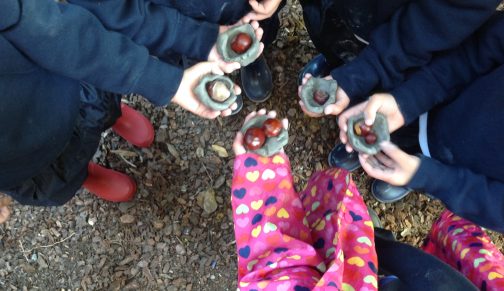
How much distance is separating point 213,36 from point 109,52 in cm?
44

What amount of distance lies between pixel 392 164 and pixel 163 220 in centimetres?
116

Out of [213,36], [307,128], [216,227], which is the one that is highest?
[213,36]

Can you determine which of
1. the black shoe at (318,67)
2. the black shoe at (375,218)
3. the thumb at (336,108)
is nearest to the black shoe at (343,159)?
the black shoe at (375,218)

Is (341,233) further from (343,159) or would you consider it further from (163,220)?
(163,220)

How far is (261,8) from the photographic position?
5.41ft

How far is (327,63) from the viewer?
2.16m

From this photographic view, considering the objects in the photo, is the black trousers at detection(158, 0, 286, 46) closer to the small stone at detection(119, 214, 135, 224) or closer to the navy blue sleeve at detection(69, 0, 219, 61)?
the navy blue sleeve at detection(69, 0, 219, 61)

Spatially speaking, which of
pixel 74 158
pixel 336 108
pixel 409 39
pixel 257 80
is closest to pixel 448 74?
pixel 409 39

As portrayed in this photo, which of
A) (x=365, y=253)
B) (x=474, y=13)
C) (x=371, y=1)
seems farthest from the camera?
(x=371, y=1)

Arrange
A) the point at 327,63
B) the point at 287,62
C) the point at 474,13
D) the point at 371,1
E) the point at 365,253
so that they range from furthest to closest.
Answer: the point at 287,62, the point at 327,63, the point at 371,1, the point at 474,13, the point at 365,253

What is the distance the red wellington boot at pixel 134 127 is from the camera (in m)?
2.08

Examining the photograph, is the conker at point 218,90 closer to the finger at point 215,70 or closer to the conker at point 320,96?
the finger at point 215,70

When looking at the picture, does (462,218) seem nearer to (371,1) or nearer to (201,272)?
(371,1)

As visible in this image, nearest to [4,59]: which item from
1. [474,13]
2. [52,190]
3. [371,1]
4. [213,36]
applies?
[52,190]
